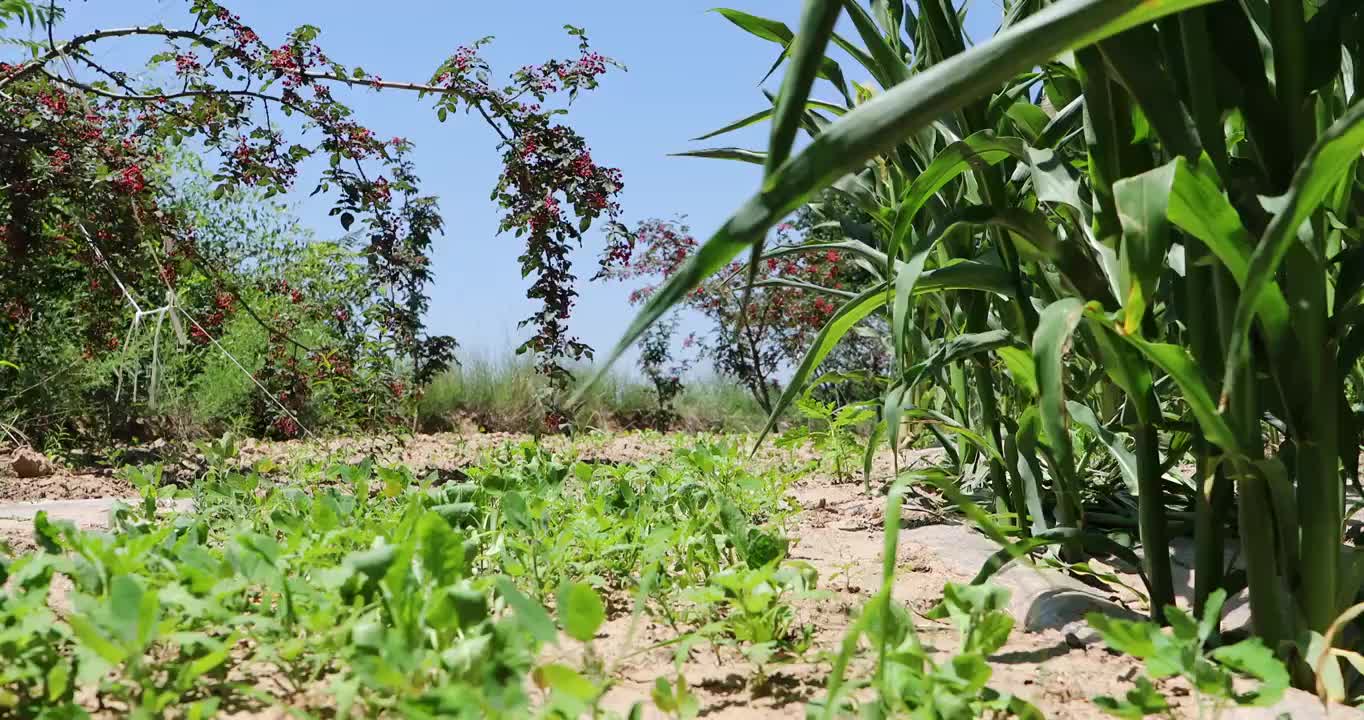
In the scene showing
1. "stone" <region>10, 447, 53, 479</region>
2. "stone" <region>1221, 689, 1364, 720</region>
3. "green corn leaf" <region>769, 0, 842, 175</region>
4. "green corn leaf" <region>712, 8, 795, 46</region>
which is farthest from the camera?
"stone" <region>10, 447, 53, 479</region>

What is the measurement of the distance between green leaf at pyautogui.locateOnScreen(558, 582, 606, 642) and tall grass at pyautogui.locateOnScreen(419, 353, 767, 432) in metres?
6.20

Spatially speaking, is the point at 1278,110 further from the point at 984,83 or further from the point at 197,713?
the point at 197,713

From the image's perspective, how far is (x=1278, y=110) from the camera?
3.84 feet

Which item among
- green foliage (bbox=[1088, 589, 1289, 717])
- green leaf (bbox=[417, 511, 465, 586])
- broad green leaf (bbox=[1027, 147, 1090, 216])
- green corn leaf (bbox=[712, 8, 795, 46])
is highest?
green corn leaf (bbox=[712, 8, 795, 46])

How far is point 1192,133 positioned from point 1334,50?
22 cm

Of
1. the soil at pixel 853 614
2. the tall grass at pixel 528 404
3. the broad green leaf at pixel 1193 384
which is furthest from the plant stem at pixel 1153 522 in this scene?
the tall grass at pixel 528 404

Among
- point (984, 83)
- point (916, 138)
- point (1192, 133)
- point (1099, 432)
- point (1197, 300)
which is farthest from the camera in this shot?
point (916, 138)

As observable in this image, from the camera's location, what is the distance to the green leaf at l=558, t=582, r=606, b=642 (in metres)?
0.94

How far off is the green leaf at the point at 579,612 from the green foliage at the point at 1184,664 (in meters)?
0.49

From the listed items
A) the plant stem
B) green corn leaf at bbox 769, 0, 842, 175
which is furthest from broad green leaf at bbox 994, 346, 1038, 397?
green corn leaf at bbox 769, 0, 842, 175

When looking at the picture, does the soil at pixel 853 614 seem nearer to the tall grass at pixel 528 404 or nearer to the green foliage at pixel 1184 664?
the green foliage at pixel 1184 664

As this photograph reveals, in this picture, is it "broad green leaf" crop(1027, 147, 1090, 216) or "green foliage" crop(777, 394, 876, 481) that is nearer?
"broad green leaf" crop(1027, 147, 1090, 216)

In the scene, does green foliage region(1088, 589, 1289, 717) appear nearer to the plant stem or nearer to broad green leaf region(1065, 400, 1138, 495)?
the plant stem

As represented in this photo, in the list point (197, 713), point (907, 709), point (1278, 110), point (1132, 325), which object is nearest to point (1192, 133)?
point (1278, 110)
